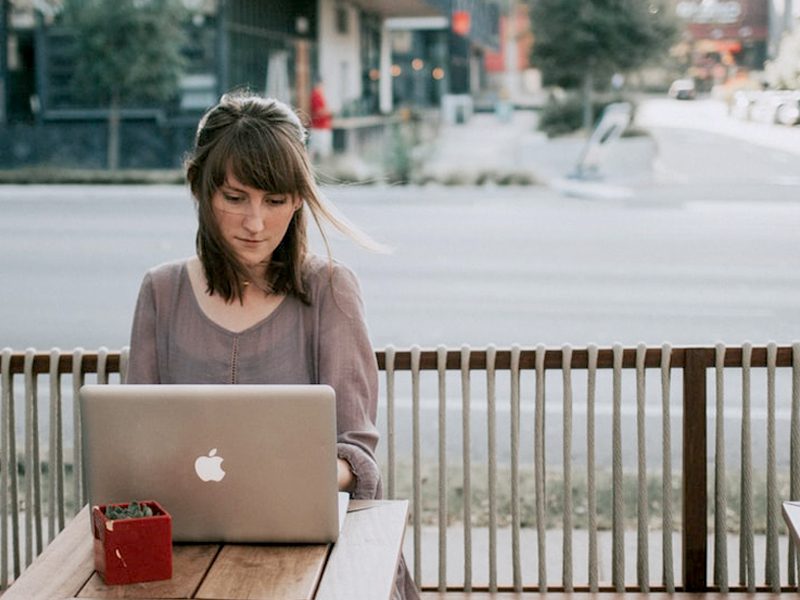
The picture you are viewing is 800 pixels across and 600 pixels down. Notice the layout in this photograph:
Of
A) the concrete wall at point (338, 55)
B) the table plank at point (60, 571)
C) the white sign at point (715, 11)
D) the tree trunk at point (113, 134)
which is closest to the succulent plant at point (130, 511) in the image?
the table plank at point (60, 571)

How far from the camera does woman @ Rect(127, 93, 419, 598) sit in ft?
7.14

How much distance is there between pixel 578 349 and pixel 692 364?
285 millimetres

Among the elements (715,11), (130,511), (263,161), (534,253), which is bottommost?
(534,253)

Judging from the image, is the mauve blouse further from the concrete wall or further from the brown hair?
the concrete wall

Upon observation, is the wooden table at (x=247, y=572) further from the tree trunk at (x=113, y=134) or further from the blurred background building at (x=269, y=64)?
the tree trunk at (x=113, y=134)

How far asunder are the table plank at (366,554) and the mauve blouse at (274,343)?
0.62 ft

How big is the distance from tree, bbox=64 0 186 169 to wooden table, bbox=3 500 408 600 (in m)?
14.4

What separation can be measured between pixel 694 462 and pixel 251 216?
136 centimetres

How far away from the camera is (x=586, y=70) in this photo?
15.4 meters

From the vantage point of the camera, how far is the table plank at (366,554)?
1782 mm

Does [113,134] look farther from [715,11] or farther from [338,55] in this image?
[715,11]

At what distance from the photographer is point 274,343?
7.59 ft

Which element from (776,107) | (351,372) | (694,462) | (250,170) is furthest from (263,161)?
(776,107)

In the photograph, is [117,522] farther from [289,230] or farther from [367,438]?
[289,230]
